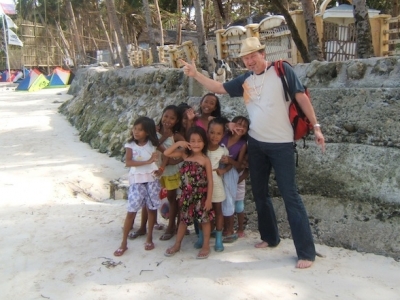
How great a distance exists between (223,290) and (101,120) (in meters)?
8.01

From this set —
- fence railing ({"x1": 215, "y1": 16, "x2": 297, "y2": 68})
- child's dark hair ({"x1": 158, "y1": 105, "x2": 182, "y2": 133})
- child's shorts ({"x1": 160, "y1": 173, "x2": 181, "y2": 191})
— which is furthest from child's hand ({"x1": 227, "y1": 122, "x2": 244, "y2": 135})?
fence railing ({"x1": 215, "y1": 16, "x2": 297, "y2": 68})

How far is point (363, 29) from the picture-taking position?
5391 mm

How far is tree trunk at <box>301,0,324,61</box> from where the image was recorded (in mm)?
6273

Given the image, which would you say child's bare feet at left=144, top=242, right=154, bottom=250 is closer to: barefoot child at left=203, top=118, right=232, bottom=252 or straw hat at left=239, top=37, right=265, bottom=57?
barefoot child at left=203, top=118, right=232, bottom=252

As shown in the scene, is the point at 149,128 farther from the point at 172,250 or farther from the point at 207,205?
the point at 172,250

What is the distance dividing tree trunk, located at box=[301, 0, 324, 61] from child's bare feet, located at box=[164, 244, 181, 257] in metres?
3.90

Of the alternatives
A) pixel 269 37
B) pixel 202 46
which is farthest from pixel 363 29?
pixel 202 46

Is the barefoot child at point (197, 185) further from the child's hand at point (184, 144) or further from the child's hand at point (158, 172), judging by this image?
the child's hand at point (158, 172)

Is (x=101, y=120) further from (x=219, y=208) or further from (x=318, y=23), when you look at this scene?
(x=219, y=208)

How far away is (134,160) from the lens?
385 cm

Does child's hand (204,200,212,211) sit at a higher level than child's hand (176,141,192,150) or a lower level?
lower

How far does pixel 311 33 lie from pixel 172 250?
13.8 feet

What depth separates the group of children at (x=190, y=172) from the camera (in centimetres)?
357

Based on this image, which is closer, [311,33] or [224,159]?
[224,159]
